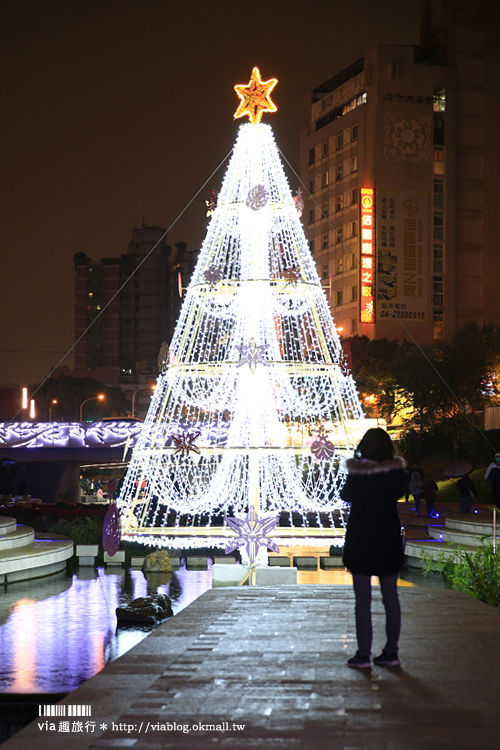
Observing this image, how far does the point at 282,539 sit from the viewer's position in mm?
19031

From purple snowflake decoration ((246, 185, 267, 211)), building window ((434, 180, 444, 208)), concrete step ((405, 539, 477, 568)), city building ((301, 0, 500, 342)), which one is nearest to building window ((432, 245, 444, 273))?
city building ((301, 0, 500, 342))

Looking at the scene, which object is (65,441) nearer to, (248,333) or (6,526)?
(6,526)

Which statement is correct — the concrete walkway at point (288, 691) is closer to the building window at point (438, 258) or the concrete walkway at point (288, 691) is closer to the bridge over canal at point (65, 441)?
the bridge over canal at point (65, 441)

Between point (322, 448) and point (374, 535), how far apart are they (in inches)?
384

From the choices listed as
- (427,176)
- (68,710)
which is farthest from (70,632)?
(427,176)

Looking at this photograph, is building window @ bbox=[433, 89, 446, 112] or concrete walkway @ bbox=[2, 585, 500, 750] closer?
concrete walkway @ bbox=[2, 585, 500, 750]

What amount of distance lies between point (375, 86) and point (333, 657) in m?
72.1

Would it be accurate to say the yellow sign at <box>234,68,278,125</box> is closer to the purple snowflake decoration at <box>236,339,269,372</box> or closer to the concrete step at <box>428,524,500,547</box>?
the purple snowflake decoration at <box>236,339,269,372</box>

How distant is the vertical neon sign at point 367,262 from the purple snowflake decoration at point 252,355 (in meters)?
52.3

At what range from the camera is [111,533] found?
1617cm

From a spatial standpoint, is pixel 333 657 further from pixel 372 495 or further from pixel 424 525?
pixel 424 525

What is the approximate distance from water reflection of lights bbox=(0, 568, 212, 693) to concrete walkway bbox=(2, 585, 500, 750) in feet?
2.89

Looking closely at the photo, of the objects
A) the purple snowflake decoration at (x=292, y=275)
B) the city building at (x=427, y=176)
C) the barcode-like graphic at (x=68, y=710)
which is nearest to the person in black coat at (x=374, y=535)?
Answer: the barcode-like graphic at (x=68, y=710)

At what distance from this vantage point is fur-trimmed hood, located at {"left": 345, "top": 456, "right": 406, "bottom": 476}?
6754 mm
